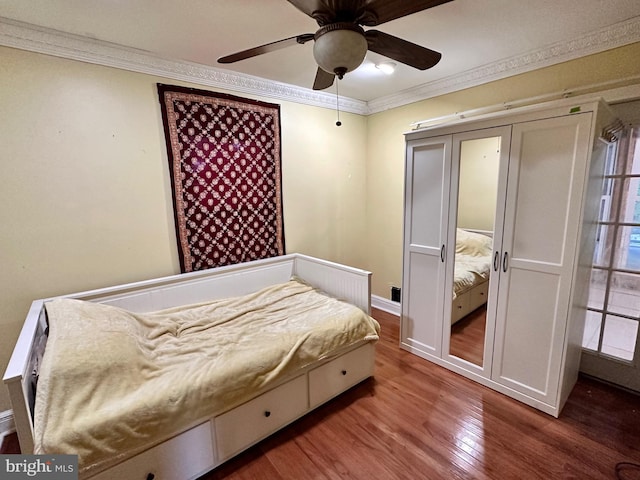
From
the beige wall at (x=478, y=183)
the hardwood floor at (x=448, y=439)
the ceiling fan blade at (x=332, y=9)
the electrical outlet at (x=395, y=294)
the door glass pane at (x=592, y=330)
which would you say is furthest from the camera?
the electrical outlet at (x=395, y=294)

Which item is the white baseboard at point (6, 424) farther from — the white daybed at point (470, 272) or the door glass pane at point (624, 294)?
the door glass pane at point (624, 294)

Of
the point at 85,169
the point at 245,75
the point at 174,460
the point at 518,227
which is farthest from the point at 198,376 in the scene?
the point at 245,75

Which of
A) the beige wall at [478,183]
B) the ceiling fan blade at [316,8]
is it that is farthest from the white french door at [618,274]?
the ceiling fan blade at [316,8]

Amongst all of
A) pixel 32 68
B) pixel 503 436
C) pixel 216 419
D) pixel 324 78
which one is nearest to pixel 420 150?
pixel 324 78

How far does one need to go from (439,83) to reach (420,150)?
0.84m

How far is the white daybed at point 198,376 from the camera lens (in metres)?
1.25

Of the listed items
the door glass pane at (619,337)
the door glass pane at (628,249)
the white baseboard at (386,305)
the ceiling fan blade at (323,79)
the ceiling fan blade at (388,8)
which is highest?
the ceiling fan blade at (388,8)

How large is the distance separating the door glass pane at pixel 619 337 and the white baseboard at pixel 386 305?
1.79m

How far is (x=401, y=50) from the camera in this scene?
1.47 meters

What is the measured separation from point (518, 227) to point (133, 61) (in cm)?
290

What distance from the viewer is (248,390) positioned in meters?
1.62

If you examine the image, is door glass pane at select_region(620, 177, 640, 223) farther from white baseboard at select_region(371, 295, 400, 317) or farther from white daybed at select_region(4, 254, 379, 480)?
white baseboard at select_region(371, 295, 400, 317)

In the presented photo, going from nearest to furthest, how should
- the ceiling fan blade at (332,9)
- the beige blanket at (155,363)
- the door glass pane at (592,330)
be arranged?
the ceiling fan blade at (332,9) → the beige blanket at (155,363) → the door glass pane at (592,330)

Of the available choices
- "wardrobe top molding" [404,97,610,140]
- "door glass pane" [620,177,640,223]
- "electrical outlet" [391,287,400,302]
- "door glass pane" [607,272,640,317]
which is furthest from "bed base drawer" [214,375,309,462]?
"door glass pane" [620,177,640,223]
